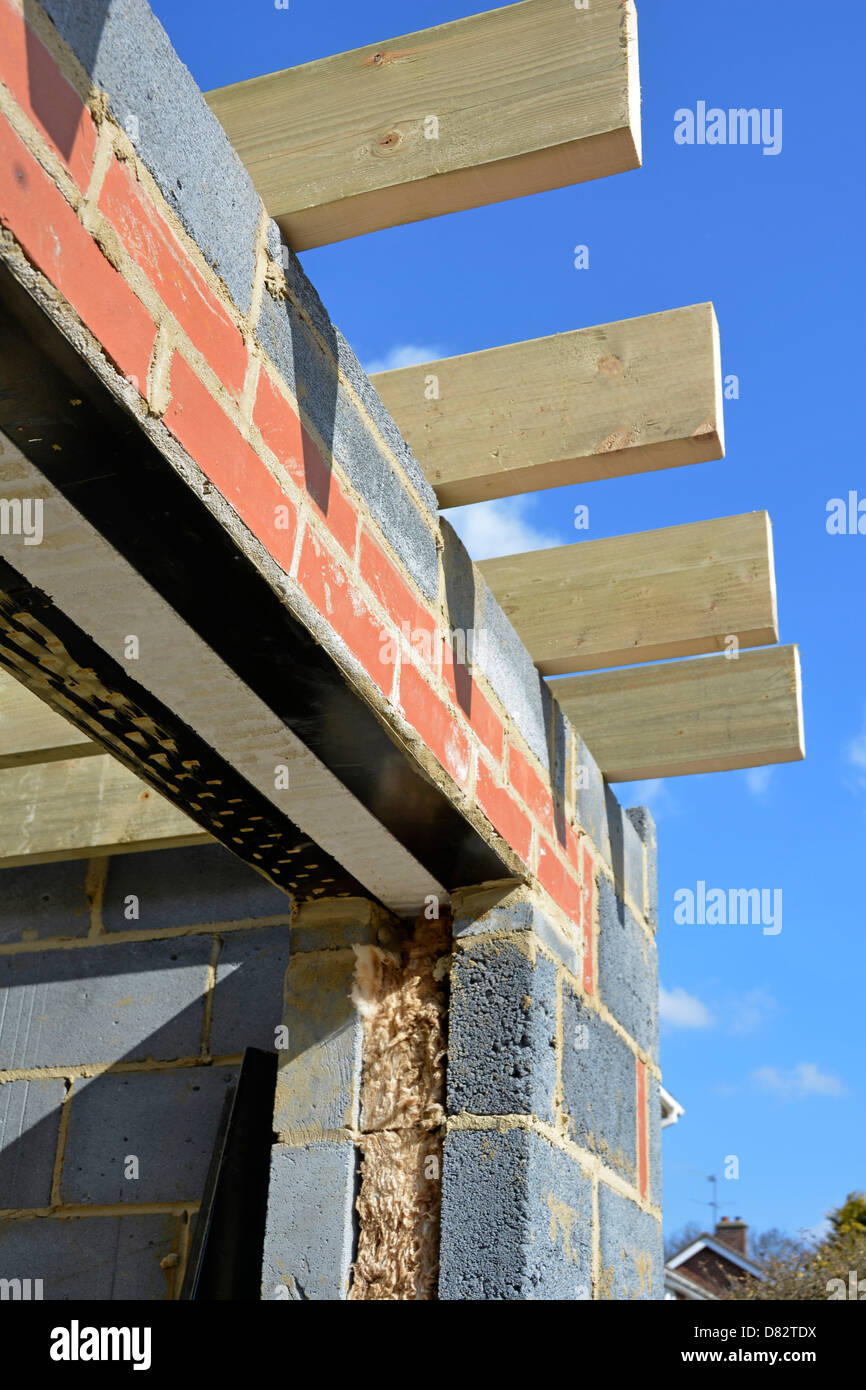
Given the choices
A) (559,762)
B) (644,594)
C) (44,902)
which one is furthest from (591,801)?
(44,902)

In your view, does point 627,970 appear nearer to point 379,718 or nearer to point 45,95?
point 379,718

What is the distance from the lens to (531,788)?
2924mm

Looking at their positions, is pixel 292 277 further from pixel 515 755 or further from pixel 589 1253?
pixel 589 1253

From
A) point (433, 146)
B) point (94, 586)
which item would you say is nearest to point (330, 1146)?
point (94, 586)

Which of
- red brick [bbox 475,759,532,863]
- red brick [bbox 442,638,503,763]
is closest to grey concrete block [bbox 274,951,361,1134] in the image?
red brick [bbox 475,759,532,863]

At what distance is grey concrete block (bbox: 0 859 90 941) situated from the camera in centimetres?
367

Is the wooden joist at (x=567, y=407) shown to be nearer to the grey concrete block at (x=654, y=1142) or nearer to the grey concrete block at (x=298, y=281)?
the grey concrete block at (x=298, y=281)

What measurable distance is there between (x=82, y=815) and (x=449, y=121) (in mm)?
2369

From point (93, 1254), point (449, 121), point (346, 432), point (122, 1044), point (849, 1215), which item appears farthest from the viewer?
point (849, 1215)

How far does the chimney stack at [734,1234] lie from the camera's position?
20875 mm

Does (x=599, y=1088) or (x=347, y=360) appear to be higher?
(x=347, y=360)

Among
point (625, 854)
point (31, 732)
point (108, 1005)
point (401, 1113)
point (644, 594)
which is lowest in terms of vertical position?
point (401, 1113)

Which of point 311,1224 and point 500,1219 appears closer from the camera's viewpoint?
point 500,1219
